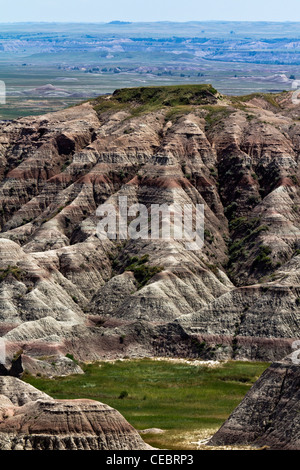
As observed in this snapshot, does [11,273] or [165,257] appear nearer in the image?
[11,273]

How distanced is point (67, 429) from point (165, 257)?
78858 mm

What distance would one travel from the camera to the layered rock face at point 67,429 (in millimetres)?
86875

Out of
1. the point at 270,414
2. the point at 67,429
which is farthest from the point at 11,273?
the point at 67,429

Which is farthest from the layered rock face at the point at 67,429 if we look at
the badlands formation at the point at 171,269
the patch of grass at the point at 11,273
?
the patch of grass at the point at 11,273

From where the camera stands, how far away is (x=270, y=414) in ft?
318

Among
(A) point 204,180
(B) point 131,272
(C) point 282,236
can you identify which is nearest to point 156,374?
(B) point 131,272

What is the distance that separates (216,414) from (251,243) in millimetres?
61313

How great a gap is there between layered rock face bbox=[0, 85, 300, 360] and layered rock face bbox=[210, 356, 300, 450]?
39.5 m

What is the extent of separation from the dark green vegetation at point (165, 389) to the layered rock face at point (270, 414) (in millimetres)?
7200

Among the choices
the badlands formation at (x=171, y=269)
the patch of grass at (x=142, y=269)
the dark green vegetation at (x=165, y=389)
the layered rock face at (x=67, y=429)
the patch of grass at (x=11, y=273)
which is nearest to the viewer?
the layered rock face at (x=67, y=429)

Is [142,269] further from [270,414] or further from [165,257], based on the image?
[270,414]

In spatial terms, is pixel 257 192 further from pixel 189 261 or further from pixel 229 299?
pixel 229 299

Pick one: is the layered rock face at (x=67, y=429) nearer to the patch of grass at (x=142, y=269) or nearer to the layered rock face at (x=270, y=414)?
the layered rock face at (x=270, y=414)

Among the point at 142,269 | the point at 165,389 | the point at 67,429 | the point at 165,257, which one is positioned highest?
the point at 67,429
